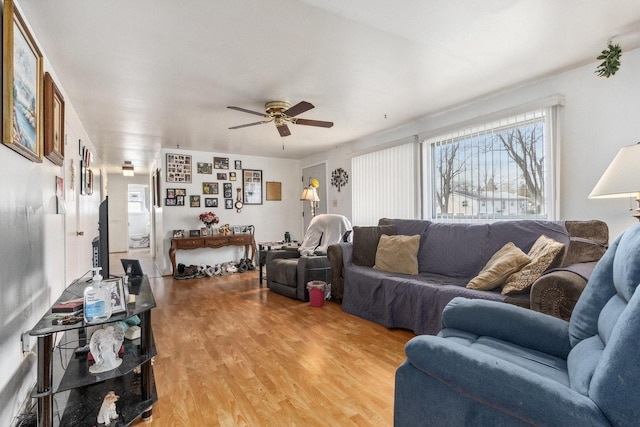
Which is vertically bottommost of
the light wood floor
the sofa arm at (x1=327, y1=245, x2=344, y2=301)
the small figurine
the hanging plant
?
the light wood floor

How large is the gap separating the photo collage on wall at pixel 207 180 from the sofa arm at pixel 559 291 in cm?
542

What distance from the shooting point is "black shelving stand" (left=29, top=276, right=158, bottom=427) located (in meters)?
1.33

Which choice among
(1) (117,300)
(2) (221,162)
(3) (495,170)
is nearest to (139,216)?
(2) (221,162)

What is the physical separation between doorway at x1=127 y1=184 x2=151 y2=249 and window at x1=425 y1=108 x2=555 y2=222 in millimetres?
9263

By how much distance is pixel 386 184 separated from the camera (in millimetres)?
4777

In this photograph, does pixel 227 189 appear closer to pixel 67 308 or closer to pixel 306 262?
pixel 306 262

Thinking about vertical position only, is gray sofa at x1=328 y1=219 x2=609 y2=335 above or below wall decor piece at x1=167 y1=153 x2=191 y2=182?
below

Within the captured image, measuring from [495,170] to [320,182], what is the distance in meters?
3.53

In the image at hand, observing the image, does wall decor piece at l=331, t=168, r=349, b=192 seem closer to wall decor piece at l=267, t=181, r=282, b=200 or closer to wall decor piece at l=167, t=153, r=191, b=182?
wall decor piece at l=267, t=181, r=282, b=200

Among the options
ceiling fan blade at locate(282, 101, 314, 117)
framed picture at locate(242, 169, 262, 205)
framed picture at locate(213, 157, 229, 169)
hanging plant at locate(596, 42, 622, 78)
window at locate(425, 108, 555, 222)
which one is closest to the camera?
hanging plant at locate(596, 42, 622, 78)

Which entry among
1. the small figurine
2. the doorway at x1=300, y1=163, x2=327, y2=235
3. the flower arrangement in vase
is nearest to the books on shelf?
the small figurine

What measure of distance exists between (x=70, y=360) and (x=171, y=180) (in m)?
4.44

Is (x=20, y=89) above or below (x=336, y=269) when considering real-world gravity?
above

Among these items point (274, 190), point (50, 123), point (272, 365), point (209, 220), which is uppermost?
point (50, 123)
